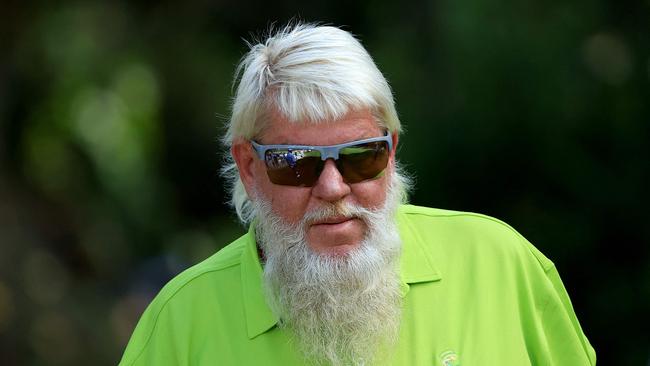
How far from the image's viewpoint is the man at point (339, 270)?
2.41m

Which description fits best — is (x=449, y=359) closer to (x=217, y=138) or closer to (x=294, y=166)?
(x=294, y=166)

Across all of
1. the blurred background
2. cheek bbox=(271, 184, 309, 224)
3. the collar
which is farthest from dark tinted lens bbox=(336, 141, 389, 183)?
the blurred background

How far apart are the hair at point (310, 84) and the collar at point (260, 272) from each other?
0.27 metres

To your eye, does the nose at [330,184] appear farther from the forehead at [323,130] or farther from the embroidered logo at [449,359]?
the embroidered logo at [449,359]

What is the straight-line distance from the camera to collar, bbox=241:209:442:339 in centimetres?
245

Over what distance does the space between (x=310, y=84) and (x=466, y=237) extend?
544 millimetres

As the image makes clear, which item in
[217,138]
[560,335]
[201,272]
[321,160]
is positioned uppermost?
[321,160]

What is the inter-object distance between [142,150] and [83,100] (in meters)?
0.45

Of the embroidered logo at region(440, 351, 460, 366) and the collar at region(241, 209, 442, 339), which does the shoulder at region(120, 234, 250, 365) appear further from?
the embroidered logo at region(440, 351, 460, 366)

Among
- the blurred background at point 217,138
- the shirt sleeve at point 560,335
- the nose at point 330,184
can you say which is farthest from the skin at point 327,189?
the blurred background at point 217,138

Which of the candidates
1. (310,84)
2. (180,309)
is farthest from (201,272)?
(310,84)

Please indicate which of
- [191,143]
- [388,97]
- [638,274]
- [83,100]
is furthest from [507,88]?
[388,97]

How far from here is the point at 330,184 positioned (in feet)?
7.88

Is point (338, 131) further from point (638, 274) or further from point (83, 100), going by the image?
point (83, 100)
